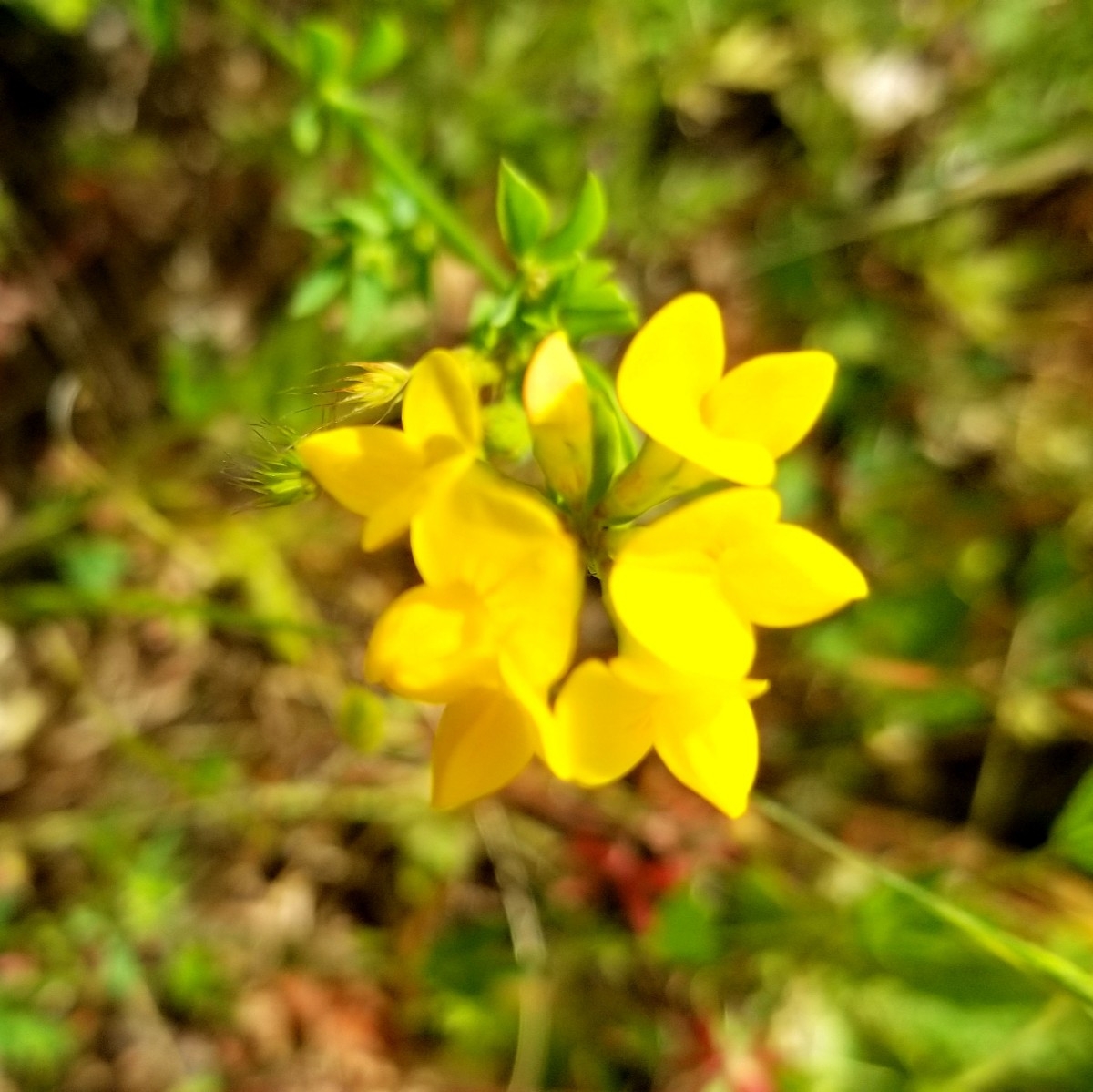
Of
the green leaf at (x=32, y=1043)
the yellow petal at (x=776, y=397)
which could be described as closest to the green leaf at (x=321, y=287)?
the yellow petal at (x=776, y=397)

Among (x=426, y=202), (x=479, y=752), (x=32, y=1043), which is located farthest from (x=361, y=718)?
(x=32, y=1043)

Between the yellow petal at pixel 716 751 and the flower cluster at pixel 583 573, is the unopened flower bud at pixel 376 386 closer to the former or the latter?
the flower cluster at pixel 583 573

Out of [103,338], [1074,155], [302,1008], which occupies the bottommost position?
[302,1008]

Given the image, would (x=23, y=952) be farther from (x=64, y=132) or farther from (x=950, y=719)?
(x=950, y=719)

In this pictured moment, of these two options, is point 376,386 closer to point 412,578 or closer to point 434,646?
point 434,646

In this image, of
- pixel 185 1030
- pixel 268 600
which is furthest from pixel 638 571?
pixel 185 1030
